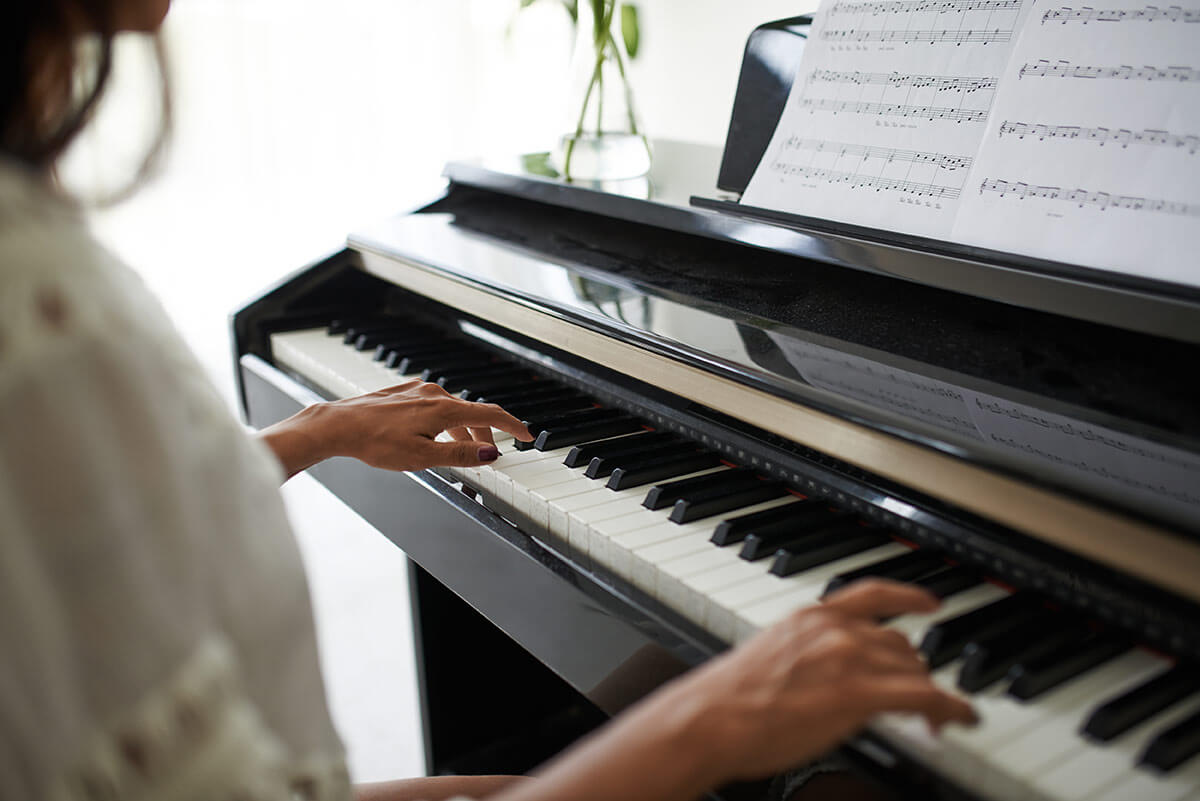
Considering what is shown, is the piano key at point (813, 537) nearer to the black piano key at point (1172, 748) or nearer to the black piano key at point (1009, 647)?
the black piano key at point (1009, 647)

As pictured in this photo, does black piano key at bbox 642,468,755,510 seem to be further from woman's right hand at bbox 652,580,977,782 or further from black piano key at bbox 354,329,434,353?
black piano key at bbox 354,329,434,353

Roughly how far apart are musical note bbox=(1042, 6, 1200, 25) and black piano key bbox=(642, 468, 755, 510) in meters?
0.58

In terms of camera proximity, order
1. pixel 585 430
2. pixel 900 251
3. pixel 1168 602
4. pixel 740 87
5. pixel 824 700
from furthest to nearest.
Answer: pixel 740 87 < pixel 585 430 < pixel 900 251 < pixel 1168 602 < pixel 824 700

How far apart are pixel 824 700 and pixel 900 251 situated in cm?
60

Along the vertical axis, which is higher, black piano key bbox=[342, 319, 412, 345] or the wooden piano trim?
the wooden piano trim

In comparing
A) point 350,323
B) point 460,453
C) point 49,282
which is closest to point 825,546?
point 460,453

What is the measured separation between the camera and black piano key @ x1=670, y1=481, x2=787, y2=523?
39.2 inches

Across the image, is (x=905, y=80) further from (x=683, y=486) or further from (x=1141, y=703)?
(x=1141, y=703)

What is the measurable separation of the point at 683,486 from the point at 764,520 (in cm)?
11

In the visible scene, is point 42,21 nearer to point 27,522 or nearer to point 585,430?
point 27,522

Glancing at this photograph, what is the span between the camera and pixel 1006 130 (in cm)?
103

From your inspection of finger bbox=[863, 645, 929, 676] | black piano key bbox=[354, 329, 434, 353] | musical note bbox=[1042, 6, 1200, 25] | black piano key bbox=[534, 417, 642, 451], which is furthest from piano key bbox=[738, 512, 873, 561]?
black piano key bbox=[354, 329, 434, 353]

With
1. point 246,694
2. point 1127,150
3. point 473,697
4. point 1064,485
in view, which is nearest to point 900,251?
point 1127,150

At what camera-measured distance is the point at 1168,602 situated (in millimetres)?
732
